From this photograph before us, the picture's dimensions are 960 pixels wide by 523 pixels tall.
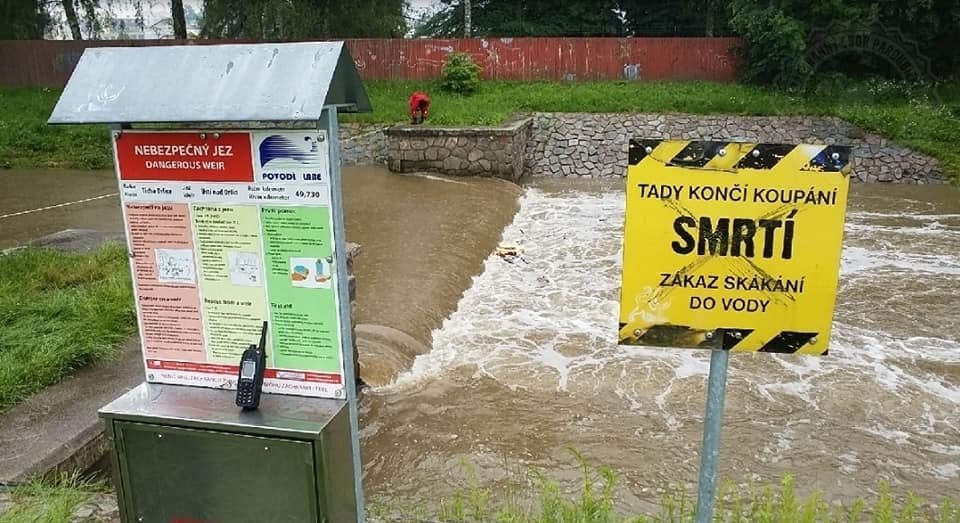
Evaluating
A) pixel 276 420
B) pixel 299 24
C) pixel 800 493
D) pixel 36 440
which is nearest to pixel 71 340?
pixel 36 440

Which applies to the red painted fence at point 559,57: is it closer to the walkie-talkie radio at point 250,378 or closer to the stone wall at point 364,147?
the stone wall at point 364,147

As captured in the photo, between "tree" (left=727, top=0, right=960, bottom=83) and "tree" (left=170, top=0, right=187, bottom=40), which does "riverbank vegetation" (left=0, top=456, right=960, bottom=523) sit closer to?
"tree" (left=727, top=0, right=960, bottom=83)

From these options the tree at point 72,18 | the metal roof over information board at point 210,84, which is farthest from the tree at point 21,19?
the metal roof over information board at point 210,84

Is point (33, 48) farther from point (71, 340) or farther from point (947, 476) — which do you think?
point (947, 476)

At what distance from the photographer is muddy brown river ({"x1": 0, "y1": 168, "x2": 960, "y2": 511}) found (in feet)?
16.6

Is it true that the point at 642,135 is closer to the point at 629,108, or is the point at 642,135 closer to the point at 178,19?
the point at 629,108

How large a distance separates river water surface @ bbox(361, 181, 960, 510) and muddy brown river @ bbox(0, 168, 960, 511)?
2 cm

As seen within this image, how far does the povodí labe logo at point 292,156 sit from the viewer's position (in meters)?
2.22

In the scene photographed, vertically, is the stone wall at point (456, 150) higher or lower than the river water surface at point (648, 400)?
higher

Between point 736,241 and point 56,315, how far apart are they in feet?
15.5

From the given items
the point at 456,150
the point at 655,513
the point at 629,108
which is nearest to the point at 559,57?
the point at 629,108

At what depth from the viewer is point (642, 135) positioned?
53.2 feet

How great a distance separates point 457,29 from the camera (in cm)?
3144

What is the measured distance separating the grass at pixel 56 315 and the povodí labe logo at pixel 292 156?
2683mm
